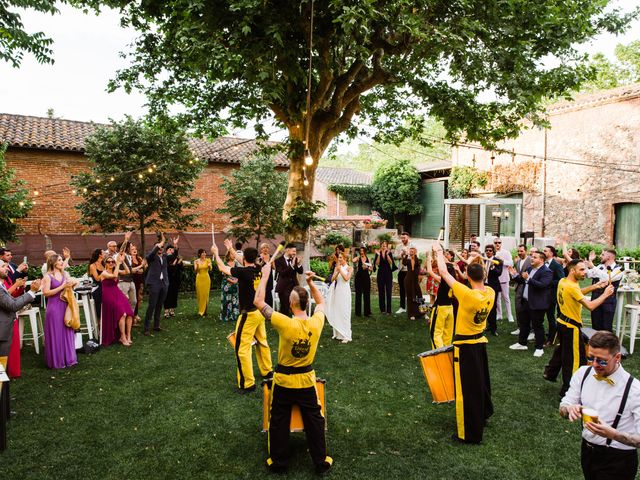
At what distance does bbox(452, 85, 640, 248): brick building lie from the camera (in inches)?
710

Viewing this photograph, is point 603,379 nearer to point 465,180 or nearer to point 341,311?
point 341,311

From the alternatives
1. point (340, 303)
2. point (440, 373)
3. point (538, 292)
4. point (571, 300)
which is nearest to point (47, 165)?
point (340, 303)

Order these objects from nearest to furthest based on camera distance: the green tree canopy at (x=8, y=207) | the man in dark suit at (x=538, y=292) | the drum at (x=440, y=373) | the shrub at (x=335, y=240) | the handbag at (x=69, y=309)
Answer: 1. the drum at (x=440, y=373)
2. the handbag at (x=69, y=309)
3. the man in dark suit at (x=538, y=292)
4. the green tree canopy at (x=8, y=207)
5. the shrub at (x=335, y=240)

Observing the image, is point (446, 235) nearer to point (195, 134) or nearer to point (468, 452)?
point (195, 134)

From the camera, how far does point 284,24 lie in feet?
24.8

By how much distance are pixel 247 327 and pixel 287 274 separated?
2.76 m

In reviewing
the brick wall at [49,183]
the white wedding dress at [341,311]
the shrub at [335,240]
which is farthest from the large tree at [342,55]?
the shrub at [335,240]

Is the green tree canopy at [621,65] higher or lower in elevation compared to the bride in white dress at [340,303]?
higher

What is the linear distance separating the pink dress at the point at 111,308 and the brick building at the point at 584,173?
14.5m

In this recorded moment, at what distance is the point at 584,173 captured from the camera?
19.6 m

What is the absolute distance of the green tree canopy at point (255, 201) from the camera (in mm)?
16734

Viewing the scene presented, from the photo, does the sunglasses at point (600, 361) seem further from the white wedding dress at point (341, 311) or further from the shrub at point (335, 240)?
the shrub at point (335, 240)

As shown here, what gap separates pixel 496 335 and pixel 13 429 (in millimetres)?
8256

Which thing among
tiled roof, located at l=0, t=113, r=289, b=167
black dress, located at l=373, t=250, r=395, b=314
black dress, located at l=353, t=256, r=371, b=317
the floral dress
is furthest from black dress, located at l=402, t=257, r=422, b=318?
tiled roof, located at l=0, t=113, r=289, b=167
